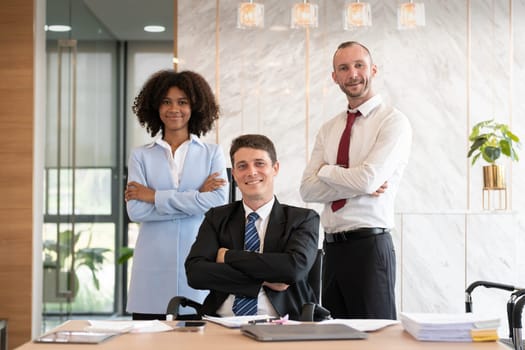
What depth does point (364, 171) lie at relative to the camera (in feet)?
12.6

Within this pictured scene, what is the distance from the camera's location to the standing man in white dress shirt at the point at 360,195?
385 centimetres

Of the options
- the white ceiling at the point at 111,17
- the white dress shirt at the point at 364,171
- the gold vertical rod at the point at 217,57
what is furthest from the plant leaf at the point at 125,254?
the white dress shirt at the point at 364,171

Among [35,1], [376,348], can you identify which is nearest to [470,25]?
[35,1]

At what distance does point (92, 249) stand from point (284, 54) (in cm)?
276

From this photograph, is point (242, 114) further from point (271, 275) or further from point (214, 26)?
point (271, 275)

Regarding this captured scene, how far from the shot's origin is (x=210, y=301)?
334 cm

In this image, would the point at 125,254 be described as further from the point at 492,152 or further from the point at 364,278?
the point at 364,278

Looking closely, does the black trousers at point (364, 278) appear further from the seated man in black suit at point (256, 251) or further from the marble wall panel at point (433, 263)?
the marble wall panel at point (433, 263)

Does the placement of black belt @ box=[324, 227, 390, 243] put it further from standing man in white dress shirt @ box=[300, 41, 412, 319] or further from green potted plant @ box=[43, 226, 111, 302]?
green potted plant @ box=[43, 226, 111, 302]

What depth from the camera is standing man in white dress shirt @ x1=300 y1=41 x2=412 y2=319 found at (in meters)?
3.85

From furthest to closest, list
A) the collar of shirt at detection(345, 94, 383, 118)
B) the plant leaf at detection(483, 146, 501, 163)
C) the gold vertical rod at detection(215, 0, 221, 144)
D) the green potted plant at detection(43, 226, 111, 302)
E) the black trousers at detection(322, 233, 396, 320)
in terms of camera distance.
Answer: the green potted plant at detection(43, 226, 111, 302), the gold vertical rod at detection(215, 0, 221, 144), the plant leaf at detection(483, 146, 501, 163), the collar of shirt at detection(345, 94, 383, 118), the black trousers at detection(322, 233, 396, 320)

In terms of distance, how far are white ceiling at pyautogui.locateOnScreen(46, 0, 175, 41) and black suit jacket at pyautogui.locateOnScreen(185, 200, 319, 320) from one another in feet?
11.9

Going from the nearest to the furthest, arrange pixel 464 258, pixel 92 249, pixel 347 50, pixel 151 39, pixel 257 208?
1. pixel 257 208
2. pixel 347 50
3. pixel 464 258
4. pixel 92 249
5. pixel 151 39

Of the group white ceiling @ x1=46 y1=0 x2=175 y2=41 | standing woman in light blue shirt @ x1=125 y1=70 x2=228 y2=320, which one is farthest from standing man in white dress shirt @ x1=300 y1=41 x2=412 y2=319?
white ceiling @ x1=46 y1=0 x2=175 y2=41
